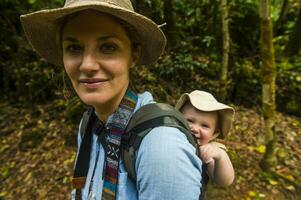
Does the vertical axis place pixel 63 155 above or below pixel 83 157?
below

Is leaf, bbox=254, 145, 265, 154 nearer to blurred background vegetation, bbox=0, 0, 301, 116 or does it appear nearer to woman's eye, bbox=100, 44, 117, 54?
blurred background vegetation, bbox=0, 0, 301, 116

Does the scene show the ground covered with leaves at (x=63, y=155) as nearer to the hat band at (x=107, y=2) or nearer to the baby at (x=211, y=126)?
the baby at (x=211, y=126)

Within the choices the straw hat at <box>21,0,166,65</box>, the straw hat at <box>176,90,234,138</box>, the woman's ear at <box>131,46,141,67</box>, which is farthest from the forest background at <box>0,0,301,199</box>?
the woman's ear at <box>131,46,141,67</box>

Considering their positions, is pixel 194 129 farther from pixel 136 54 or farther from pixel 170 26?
pixel 170 26

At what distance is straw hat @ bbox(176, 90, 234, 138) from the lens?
1.79 metres

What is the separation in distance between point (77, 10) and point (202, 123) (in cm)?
87

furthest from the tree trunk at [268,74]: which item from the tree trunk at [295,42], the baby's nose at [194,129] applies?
the tree trunk at [295,42]

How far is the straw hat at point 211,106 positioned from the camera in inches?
70.7

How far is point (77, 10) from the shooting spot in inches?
52.0

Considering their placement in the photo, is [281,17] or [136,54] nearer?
[136,54]

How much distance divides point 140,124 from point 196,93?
2.20ft

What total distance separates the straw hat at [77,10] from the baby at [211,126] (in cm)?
33

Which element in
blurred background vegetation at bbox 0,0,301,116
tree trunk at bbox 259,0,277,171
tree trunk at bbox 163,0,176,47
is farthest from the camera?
tree trunk at bbox 163,0,176,47

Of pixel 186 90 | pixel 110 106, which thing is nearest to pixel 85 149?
pixel 110 106
